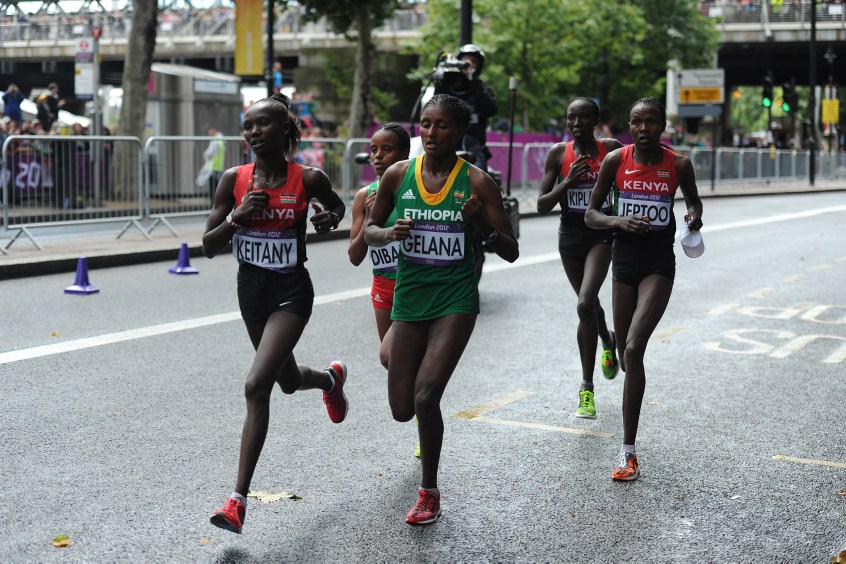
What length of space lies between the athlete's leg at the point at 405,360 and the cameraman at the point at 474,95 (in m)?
6.32

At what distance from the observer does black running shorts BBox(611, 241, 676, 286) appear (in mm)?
5871

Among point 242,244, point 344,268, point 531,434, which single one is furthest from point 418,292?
point 344,268

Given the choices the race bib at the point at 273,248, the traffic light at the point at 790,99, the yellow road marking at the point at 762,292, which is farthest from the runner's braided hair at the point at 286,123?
the traffic light at the point at 790,99

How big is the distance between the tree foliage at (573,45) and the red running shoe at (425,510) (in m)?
32.4

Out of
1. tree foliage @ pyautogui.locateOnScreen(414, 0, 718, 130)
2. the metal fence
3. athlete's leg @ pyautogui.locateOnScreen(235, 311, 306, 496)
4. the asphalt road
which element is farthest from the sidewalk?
tree foliage @ pyautogui.locateOnScreen(414, 0, 718, 130)

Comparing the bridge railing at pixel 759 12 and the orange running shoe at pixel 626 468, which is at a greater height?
the bridge railing at pixel 759 12

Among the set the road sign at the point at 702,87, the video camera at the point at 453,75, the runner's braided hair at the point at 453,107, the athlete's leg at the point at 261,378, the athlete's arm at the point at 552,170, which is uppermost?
the road sign at the point at 702,87

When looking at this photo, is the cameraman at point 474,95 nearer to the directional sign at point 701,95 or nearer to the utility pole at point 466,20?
the utility pole at point 466,20

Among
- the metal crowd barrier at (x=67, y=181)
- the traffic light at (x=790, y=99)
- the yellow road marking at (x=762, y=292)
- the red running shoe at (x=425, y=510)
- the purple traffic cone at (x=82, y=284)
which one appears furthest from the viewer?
the traffic light at (x=790, y=99)

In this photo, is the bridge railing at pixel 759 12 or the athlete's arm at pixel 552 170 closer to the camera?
the athlete's arm at pixel 552 170

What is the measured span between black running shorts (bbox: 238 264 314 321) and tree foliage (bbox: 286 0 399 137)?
24344mm

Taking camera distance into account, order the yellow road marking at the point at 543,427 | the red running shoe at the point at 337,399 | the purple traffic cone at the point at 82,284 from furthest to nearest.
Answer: the purple traffic cone at the point at 82,284 → the yellow road marking at the point at 543,427 → the red running shoe at the point at 337,399

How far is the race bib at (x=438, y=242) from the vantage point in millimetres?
4785

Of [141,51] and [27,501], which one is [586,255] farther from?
[141,51]
